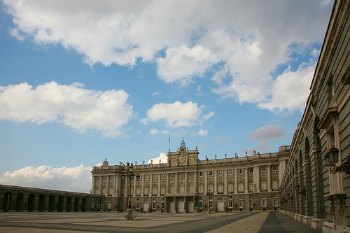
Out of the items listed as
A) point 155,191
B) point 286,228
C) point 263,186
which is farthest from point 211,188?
point 286,228

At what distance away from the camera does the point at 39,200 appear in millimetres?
83562

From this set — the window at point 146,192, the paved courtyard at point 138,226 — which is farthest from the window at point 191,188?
the paved courtyard at point 138,226

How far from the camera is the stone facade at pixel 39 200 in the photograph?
70.2 m

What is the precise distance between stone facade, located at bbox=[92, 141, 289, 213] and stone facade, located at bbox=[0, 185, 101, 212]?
15291 millimetres

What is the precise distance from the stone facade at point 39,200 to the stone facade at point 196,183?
1529 centimetres

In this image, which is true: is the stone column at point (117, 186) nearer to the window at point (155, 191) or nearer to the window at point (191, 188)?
the window at point (155, 191)

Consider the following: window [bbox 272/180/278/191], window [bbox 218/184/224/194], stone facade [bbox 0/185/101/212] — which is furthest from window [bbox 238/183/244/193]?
stone facade [bbox 0/185/101/212]

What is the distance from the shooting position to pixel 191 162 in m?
114

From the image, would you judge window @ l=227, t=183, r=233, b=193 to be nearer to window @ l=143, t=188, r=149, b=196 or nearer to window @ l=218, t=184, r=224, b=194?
window @ l=218, t=184, r=224, b=194

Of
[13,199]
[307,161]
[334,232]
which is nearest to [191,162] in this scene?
[13,199]

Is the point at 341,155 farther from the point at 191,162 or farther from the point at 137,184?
the point at 137,184

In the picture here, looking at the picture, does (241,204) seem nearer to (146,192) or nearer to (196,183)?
(196,183)

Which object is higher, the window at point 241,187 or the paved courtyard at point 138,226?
the window at point 241,187

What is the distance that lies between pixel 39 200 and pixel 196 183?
151 feet
